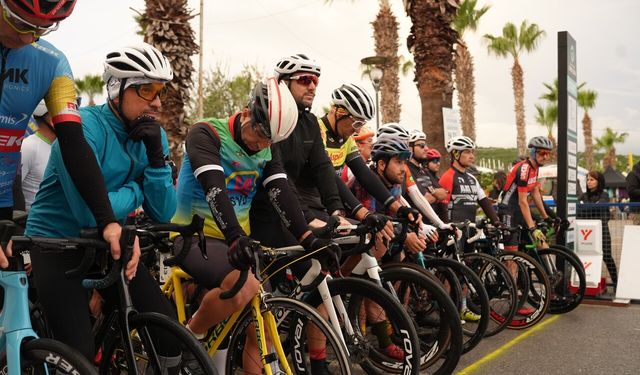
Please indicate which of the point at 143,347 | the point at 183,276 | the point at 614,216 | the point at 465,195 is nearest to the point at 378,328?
the point at 183,276

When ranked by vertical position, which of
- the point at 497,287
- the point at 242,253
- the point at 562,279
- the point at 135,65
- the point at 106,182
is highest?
the point at 135,65

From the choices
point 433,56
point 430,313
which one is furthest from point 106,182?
point 433,56

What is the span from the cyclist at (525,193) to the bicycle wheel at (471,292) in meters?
2.38

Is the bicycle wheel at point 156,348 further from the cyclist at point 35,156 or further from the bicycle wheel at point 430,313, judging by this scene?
the cyclist at point 35,156

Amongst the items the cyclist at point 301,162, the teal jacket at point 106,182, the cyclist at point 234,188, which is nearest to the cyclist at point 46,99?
the teal jacket at point 106,182

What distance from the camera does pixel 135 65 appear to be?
9.11 ft

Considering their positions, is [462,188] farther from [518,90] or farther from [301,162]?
[518,90]

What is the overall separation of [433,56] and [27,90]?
1011 cm

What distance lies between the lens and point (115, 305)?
2729 millimetres

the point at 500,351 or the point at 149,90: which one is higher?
the point at 149,90

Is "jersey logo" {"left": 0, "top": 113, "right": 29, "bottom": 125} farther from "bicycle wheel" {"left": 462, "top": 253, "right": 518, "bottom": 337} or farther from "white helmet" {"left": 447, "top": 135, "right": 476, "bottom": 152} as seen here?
"white helmet" {"left": 447, "top": 135, "right": 476, "bottom": 152}

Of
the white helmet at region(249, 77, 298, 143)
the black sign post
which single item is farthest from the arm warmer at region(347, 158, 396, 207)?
the black sign post

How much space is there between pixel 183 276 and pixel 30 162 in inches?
68.7

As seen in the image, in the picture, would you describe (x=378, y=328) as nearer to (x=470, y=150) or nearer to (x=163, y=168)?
(x=163, y=168)
